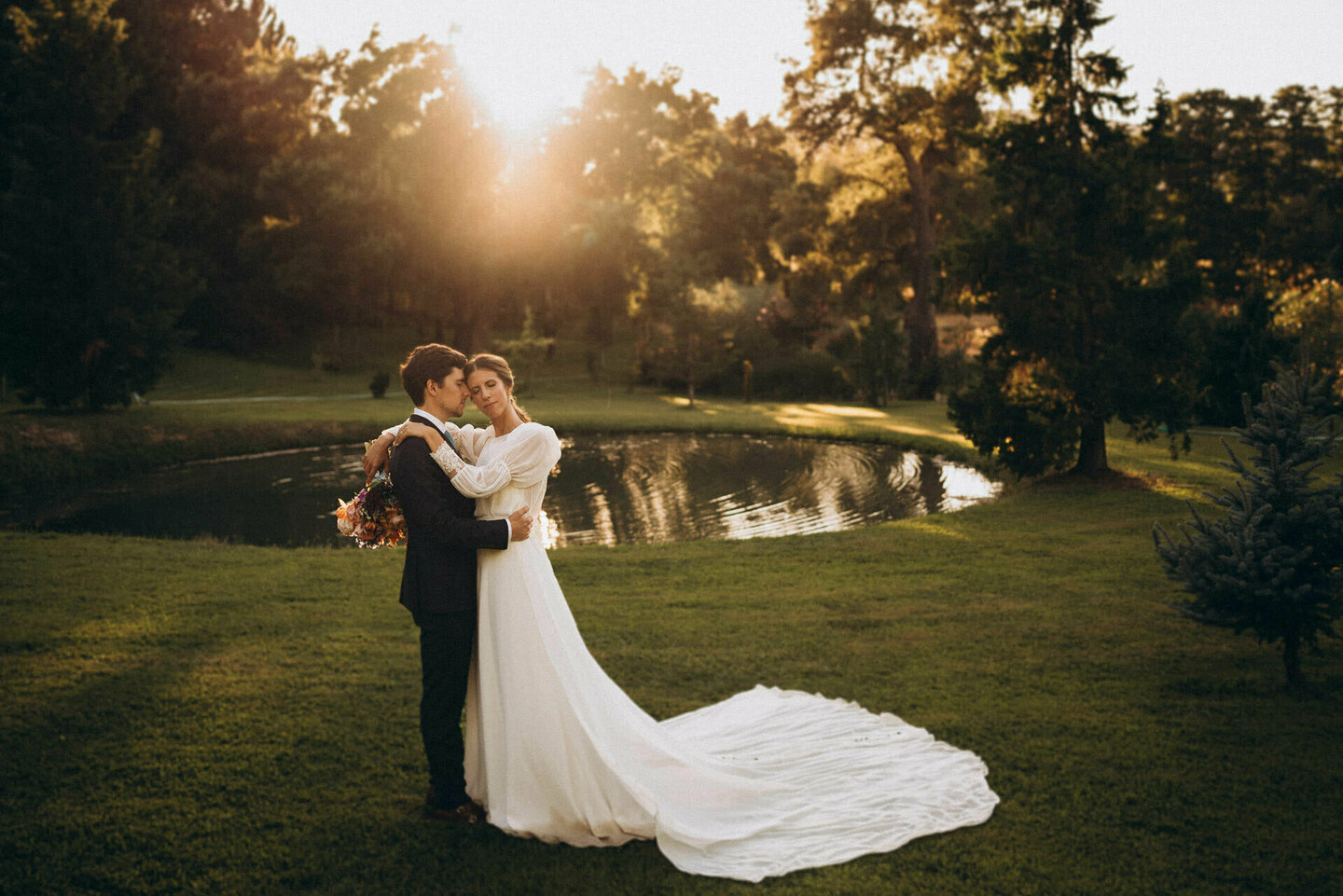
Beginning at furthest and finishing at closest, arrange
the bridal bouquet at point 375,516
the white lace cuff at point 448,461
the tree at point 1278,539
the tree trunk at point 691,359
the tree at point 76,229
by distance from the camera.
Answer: the tree trunk at point 691,359, the tree at point 76,229, the tree at point 1278,539, the bridal bouquet at point 375,516, the white lace cuff at point 448,461

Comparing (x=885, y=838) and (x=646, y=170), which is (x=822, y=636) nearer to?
(x=885, y=838)

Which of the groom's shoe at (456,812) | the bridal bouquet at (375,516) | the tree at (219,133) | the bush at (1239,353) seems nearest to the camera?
the bridal bouquet at (375,516)

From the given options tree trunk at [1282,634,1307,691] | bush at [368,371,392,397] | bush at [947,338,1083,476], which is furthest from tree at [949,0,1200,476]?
bush at [368,371,392,397]

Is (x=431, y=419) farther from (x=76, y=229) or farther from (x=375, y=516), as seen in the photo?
(x=76, y=229)

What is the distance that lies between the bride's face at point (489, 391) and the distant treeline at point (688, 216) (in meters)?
11.4

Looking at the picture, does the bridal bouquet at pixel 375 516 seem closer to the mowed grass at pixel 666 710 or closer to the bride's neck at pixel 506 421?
the bride's neck at pixel 506 421

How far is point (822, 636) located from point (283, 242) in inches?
A: 1769

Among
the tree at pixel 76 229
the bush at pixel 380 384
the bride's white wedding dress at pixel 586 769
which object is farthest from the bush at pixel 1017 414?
the bush at pixel 380 384

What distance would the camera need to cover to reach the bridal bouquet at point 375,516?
15.4 ft

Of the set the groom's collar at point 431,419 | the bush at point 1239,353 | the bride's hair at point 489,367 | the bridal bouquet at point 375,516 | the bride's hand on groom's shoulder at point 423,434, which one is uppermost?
the bush at point 1239,353

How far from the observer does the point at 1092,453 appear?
15594 mm

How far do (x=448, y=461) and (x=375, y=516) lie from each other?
68 cm

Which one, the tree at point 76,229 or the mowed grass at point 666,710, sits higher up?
the tree at point 76,229

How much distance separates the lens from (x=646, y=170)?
62.9 m
